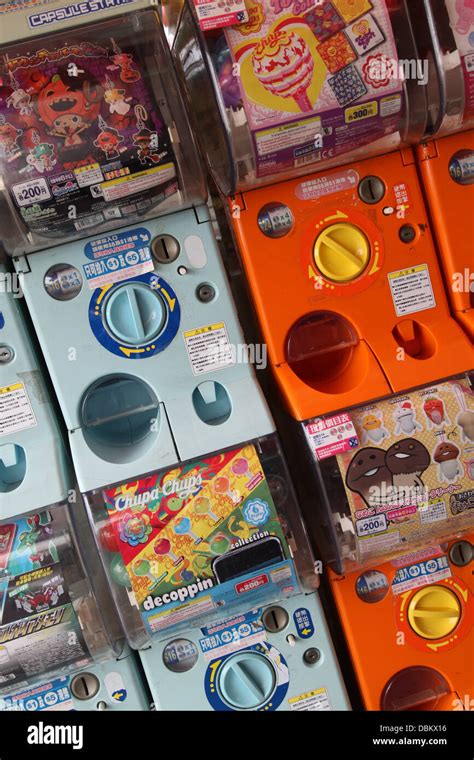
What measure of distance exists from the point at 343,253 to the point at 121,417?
648mm

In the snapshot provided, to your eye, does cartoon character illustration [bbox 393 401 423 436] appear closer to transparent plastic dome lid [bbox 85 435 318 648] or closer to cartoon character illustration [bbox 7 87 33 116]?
transparent plastic dome lid [bbox 85 435 318 648]

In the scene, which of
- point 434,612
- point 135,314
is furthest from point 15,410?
point 434,612

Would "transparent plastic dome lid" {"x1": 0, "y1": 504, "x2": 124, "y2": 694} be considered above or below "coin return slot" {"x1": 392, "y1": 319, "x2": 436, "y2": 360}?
below

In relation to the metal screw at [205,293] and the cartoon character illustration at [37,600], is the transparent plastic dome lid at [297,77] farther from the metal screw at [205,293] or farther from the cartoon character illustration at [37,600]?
the cartoon character illustration at [37,600]

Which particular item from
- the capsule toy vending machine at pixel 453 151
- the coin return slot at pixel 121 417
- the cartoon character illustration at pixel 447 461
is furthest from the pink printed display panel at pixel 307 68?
the cartoon character illustration at pixel 447 461

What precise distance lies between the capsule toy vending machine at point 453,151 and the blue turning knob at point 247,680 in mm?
934

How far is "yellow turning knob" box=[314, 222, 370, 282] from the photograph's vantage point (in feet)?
5.34

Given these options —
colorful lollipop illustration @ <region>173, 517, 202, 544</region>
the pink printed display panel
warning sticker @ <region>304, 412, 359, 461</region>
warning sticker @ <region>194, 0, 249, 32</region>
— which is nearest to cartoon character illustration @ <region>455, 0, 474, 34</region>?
the pink printed display panel

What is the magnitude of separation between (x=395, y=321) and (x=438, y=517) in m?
0.46

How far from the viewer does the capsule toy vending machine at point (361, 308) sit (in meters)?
1.42

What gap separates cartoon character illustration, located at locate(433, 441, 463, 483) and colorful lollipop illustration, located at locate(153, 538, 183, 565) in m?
0.61

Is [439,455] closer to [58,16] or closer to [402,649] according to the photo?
[402,649]

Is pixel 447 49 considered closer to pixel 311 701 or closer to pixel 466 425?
pixel 466 425

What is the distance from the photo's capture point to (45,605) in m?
1.50
